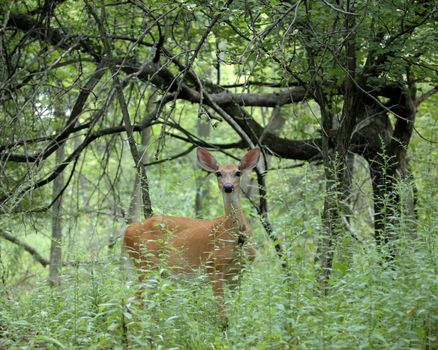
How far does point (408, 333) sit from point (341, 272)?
1267 millimetres

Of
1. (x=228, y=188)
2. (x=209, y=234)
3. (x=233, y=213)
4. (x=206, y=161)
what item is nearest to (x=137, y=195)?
(x=209, y=234)

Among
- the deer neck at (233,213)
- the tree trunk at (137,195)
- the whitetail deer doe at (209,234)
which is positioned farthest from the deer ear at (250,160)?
the tree trunk at (137,195)

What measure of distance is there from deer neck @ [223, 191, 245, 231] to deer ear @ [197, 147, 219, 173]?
338 millimetres

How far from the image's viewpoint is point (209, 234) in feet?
22.6

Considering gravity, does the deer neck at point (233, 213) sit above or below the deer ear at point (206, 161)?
below

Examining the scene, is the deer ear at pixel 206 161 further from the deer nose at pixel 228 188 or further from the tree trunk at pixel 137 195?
the tree trunk at pixel 137 195

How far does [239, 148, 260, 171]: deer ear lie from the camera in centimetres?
777

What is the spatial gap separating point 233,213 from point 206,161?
1061mm

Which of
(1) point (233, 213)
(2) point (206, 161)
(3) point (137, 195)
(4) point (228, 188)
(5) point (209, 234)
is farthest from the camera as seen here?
(2) point (206, 161)

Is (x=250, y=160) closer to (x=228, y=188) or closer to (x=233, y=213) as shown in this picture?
(x=228, y=188)

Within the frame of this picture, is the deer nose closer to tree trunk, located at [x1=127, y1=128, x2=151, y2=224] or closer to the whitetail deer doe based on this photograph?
the whitetail deer doe

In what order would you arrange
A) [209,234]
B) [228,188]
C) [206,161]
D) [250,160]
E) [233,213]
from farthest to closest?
1. [206,161]
2. [250,160]
3. [228,188]
4. [233,213]
5. [209,234]

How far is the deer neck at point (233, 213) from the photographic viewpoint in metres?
7.16

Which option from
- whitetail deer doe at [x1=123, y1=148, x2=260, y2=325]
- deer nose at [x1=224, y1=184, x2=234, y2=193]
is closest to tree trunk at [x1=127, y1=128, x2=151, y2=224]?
whitetail deer doe at [x1=123, y1=148, x2=260, y2=325]
